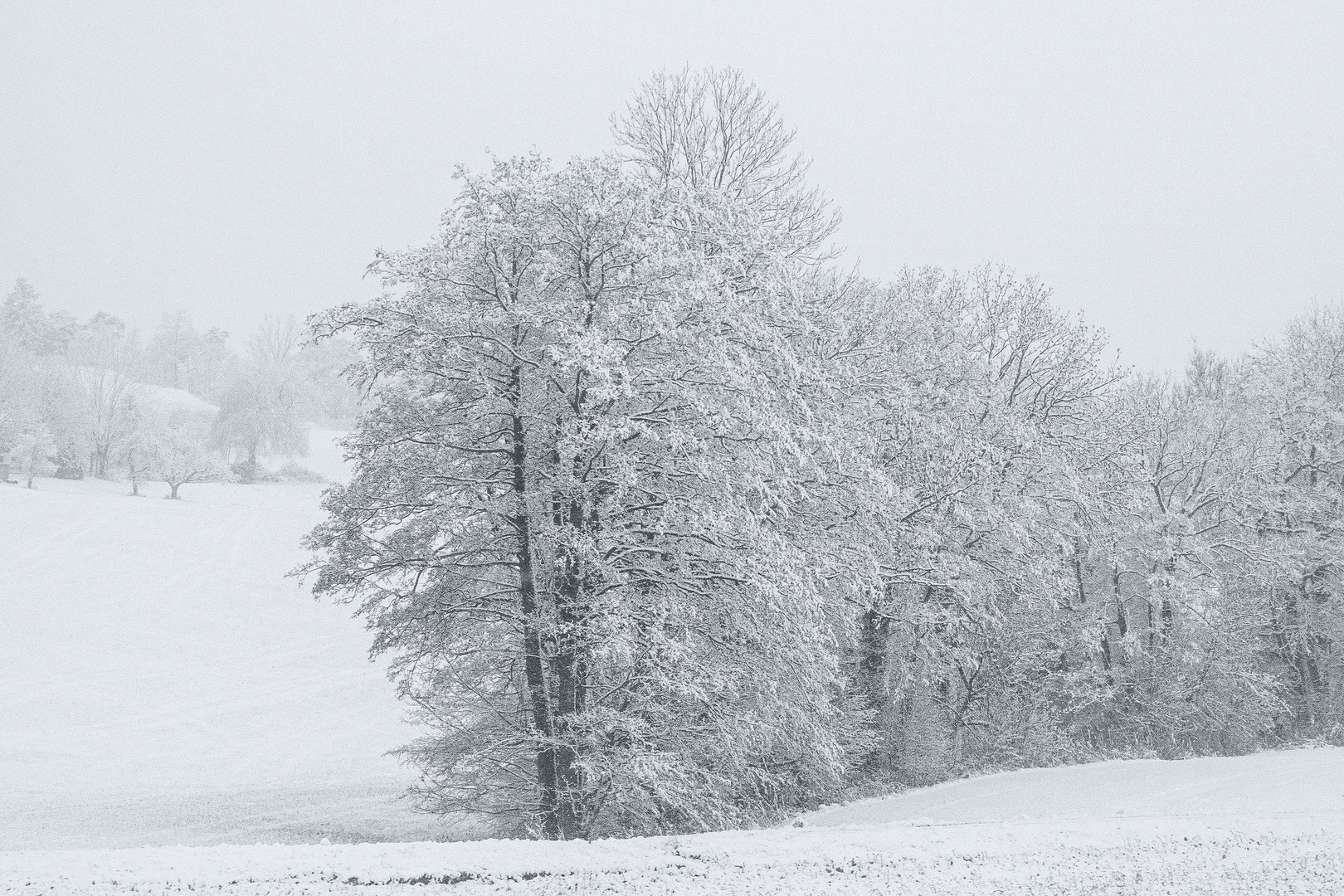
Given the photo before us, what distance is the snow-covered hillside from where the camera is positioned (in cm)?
1858

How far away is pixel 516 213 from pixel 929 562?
1002 centimetres

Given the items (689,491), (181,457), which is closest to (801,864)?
(689,491)

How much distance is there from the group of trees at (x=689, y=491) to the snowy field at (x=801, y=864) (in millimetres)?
1860

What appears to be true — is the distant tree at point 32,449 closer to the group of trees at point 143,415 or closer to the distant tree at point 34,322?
the group of trees at point 143,415

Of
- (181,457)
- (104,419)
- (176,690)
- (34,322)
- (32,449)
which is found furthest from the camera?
(34,322)

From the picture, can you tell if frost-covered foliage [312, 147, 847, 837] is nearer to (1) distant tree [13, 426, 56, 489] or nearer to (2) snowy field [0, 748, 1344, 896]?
(2) snowy field [0, 748, 1344, 896]

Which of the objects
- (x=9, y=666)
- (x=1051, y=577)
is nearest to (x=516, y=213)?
(x=1051, y=577)

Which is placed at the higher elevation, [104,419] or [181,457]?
[104,419]

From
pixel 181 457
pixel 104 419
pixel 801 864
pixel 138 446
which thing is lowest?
pixel 801 864

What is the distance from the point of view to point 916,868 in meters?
9.05

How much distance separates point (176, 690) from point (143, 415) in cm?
4004

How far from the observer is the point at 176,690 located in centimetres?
3170

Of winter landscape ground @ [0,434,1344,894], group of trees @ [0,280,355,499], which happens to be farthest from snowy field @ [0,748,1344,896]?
group of trees @ [0,280,355,499]

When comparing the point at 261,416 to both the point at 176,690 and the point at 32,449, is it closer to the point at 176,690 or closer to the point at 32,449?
the point at 32,449
